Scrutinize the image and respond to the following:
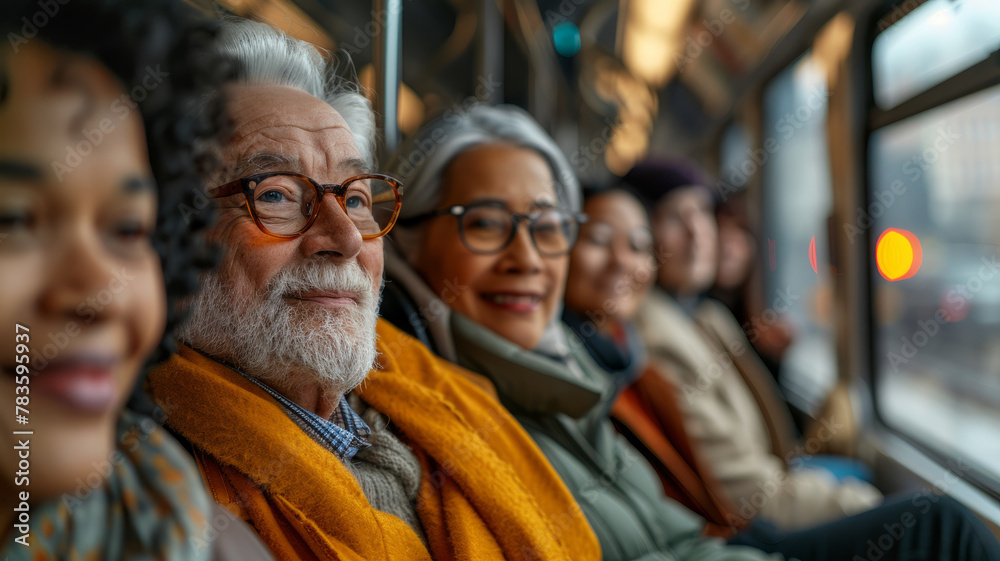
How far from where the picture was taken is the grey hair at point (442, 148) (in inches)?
45.8

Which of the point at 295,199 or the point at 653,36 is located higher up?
the point at 653,36

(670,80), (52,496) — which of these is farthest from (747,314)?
(52,496)

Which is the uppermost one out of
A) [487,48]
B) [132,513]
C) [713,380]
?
[487,48]

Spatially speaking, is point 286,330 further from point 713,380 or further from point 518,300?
point 713,380

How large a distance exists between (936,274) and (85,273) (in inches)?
113

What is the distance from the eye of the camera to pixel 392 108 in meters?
1.09

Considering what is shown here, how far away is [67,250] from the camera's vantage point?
501mm

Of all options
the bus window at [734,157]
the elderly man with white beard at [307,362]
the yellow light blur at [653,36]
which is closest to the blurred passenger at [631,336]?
the elderly man with white beard at [307,362]

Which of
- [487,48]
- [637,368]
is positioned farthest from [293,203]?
[487,48]

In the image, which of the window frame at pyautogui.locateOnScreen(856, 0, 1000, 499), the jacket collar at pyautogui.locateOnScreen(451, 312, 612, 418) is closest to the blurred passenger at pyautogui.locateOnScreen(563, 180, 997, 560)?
the jacket collar at pyautogui.locateOnScreen(451, 312, 612, 418)

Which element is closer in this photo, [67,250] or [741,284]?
[67,250]

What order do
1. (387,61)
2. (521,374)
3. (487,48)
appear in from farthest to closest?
1. (487,48)
2. (521,374)
3. (387,61)

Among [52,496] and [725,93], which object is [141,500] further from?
[725,93]

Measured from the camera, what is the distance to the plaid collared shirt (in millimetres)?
770
